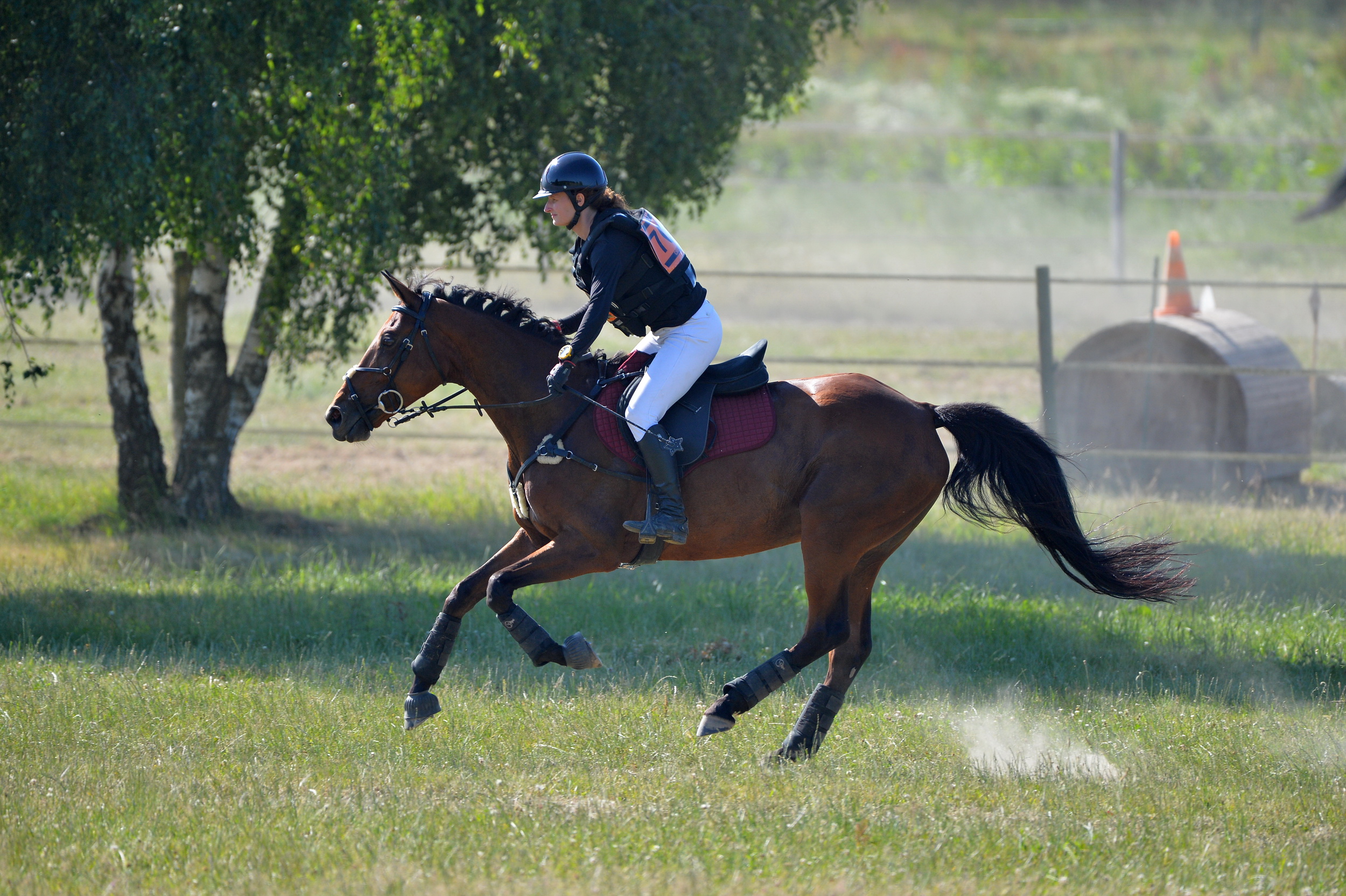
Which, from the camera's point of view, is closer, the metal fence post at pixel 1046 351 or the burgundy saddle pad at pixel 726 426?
the burgundy saddle pad at pixel 726 426

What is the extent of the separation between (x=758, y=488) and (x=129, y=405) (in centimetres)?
716

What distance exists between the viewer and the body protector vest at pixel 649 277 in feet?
19.5

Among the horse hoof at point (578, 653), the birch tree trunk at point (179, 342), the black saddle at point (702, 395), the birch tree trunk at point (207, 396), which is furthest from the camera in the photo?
the birch tree trunk at point (179, 342)

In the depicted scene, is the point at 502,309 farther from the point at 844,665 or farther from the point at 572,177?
the point at 844,665

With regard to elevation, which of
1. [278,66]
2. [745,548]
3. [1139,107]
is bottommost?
[745,548]

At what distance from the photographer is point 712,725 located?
228 inches

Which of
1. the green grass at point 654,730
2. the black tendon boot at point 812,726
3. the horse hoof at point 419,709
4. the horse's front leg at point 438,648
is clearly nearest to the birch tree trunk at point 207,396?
the green grass at point 654,730

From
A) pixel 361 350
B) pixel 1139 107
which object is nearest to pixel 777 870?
pixel 361 350

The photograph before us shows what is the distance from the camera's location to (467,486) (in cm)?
1284

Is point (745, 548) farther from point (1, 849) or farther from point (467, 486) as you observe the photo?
point (467, 486)

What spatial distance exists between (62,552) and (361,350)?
7412 mm

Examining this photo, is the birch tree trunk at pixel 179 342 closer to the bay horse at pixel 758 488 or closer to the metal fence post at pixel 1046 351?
the bay horse at pixel 758 488

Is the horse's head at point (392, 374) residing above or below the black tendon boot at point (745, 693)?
above

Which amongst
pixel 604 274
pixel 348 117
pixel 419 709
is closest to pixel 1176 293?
pixel 348 117
